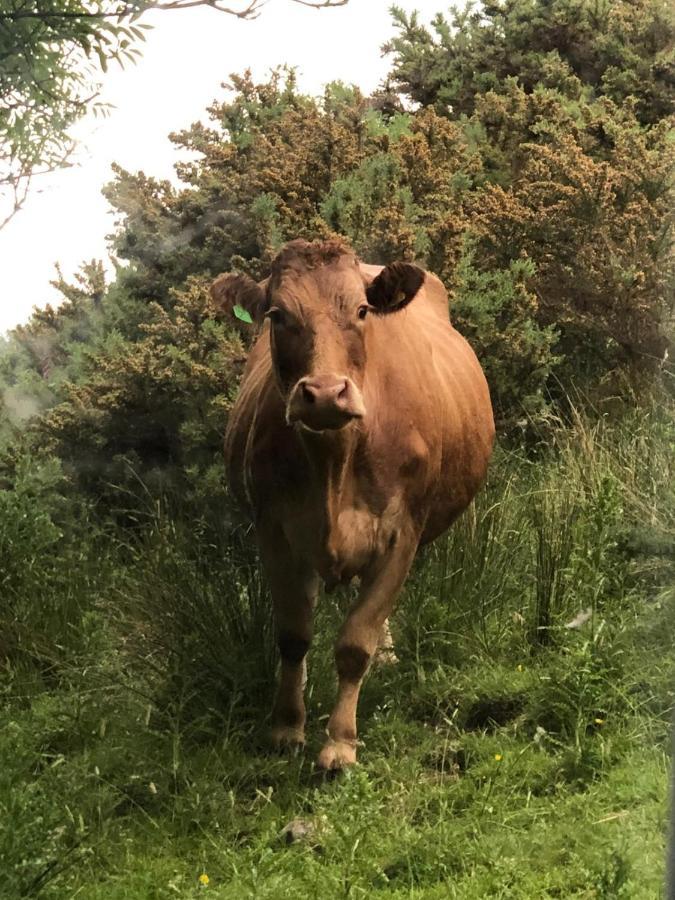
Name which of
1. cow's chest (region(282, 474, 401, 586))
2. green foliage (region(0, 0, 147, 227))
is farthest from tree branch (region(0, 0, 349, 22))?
cow's chest (region(282, 474, 401, 586))

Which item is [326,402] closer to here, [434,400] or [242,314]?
[242,314]

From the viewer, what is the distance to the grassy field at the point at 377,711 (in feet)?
8.72

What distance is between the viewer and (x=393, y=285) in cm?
344

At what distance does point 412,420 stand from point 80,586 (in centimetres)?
174

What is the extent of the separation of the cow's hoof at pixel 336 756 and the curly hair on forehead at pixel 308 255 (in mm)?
1475

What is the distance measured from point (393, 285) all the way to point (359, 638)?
1150mm

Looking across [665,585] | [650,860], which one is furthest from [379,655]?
[650,860]

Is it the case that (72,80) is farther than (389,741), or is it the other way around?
(389,741)

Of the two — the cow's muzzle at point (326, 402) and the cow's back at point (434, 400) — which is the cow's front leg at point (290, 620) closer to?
the cow's back at point (434, 400)

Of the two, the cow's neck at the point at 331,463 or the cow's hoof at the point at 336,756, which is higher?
the cow's neck at the point at 331,463

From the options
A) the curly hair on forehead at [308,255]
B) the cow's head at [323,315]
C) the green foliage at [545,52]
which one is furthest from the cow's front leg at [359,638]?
the green foliage at [545,52]

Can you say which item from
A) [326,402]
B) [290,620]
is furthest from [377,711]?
[326,402]

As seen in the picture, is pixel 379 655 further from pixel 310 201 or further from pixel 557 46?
pixel 557 46

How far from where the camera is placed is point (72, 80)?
112 inches
